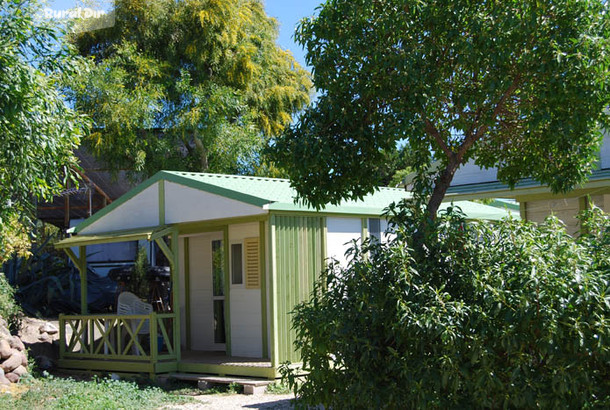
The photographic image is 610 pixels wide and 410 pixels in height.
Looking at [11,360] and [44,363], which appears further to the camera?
[44,363]

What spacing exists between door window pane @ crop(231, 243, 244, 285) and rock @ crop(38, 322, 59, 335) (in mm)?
5123

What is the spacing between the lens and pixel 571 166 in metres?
7.50

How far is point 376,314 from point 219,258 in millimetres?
7332

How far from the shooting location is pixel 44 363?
1353 cm

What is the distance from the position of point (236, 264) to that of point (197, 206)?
123 cm

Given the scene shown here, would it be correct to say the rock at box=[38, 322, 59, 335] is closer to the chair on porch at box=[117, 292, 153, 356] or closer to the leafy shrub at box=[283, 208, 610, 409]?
the chair on porch at box=[117, 292, 153, 356]

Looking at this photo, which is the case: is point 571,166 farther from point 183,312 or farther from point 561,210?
point 183,312

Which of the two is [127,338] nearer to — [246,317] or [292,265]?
[246,317]

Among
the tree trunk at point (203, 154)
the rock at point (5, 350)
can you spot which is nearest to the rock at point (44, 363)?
the rock at point (5, 350)

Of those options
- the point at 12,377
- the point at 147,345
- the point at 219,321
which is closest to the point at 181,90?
the point at 219,321

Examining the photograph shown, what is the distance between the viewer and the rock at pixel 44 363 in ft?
44.2

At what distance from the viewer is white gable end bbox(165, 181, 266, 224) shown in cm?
1128

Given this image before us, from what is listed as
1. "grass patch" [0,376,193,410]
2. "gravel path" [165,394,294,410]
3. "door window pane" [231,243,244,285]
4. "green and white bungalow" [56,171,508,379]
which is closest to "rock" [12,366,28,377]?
"grass patch" [0,376,193,410]

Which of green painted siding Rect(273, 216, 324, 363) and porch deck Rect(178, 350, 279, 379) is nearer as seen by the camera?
porch deck Rect(178, 350, 279, 379)
